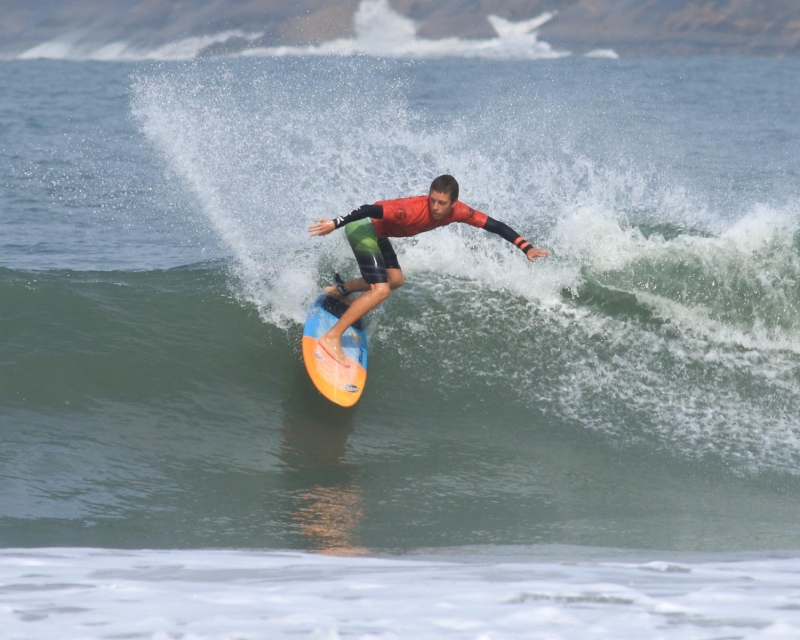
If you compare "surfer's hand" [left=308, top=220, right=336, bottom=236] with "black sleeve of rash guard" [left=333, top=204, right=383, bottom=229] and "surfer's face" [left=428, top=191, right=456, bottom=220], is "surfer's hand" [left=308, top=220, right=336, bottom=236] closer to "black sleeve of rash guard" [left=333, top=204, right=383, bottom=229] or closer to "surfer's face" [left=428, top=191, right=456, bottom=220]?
"black sleeve of rash guard" [left=333, top=204, right=383, bottom=229]

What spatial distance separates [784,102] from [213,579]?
27.7m

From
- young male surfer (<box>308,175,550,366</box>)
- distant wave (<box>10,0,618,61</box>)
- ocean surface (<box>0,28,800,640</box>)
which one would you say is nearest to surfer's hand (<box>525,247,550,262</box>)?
young male surfer (<box>308,175,550,366</box>)

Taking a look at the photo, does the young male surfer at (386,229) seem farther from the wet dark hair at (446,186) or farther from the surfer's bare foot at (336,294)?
the surfer's bare foot at (336,294)

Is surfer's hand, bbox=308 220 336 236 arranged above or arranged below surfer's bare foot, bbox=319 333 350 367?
above

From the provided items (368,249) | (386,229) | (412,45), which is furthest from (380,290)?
(412,45)

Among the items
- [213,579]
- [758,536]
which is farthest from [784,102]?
[213,579]

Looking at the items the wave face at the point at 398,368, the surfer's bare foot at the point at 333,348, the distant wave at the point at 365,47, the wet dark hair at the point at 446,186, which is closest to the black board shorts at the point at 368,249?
the surfer's bare foot at the point at 333,348

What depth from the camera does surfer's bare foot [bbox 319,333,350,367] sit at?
7305 mm

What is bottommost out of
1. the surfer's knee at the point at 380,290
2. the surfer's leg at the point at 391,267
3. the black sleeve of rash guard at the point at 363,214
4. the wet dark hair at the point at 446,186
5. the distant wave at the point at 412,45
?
the surfer's knee at the point at 380,290

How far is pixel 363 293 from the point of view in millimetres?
7609

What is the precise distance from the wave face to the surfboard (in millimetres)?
202

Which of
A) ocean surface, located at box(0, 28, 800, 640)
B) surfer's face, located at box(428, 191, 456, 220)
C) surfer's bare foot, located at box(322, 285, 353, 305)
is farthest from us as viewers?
surfer's bare foot, located at box(322, 285, 353, 305)

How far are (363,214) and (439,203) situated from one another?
20.9 inches

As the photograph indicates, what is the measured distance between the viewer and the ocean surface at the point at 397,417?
13.5 feet
